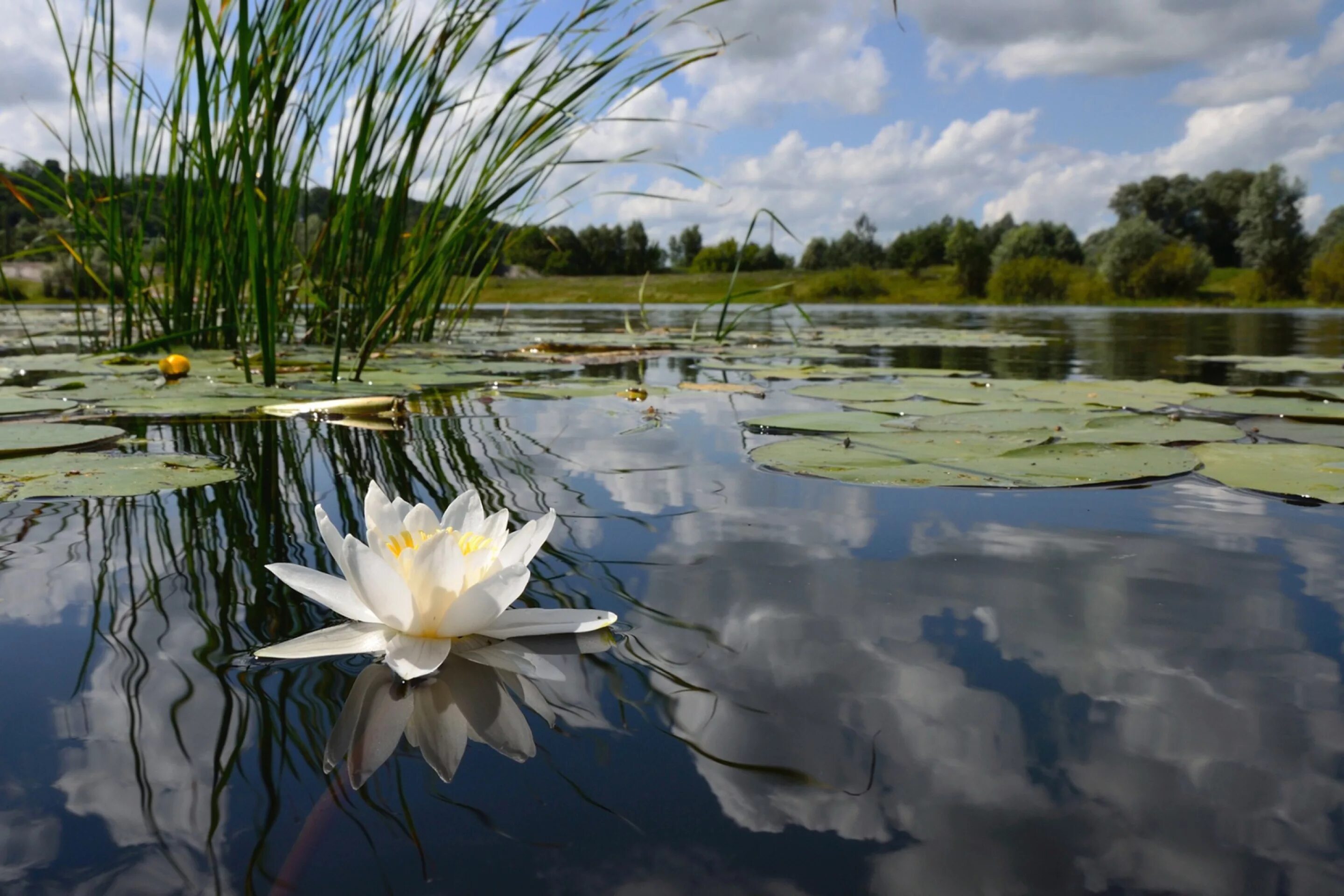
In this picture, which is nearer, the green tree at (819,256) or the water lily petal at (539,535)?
the water lily petal at (539,535)

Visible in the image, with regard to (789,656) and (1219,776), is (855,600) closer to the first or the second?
(789,656)

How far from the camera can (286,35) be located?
2.16 meters

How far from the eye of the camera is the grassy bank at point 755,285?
25.8 meters

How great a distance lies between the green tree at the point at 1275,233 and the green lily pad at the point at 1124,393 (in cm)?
2697

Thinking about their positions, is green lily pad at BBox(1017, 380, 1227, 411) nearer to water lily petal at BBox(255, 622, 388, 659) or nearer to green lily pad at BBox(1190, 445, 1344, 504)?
green lily pad at BBox(1190, 445, 1344, 504)

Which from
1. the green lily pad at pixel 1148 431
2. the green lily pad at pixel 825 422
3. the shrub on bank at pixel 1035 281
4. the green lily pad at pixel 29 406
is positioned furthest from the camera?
the shrub on bank at pixel 1035 281

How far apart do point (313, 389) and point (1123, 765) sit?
216cm

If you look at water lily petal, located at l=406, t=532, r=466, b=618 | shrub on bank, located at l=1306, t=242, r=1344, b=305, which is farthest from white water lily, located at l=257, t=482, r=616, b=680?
shrub on bank, located at l=1306, t=242, r=1344, b=305

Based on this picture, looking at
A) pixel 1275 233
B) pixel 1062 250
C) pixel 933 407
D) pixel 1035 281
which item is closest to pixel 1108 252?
pixel 1035 281

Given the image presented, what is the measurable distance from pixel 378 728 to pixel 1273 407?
223 centimetres

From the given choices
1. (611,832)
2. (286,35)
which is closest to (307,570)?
(611,832)

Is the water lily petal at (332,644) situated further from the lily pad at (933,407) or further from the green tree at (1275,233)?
the green tree at (1275,233)

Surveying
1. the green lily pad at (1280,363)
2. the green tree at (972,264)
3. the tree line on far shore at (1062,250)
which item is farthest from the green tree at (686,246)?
the green lily pad at (1280,363)

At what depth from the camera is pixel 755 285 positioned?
24922mm
